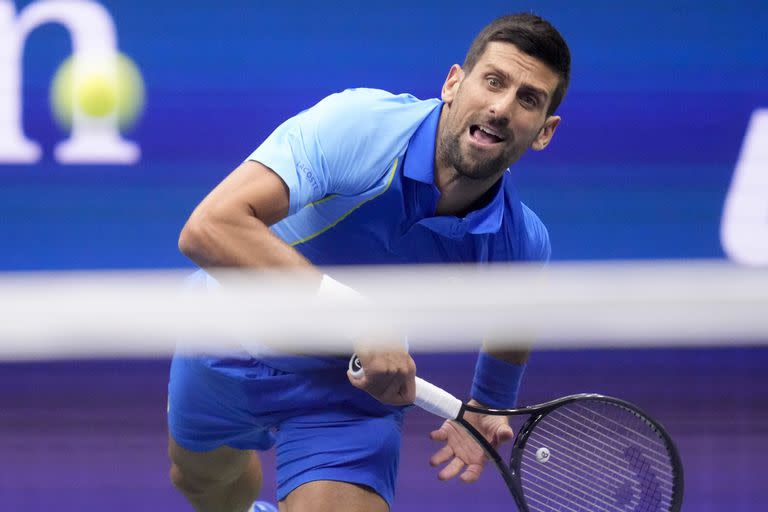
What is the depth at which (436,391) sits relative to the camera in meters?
2.35

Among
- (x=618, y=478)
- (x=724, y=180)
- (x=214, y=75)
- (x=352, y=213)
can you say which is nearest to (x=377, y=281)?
(x=352, y=213)

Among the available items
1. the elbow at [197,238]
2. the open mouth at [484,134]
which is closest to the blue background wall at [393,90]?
the open mouth at [484,134]

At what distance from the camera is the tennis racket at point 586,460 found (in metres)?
2.39

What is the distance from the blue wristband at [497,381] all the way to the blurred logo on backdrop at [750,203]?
1455 mm

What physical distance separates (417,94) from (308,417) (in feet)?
5.03

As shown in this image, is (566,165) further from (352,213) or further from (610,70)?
(352,213)

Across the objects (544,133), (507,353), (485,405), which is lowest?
(485,405)

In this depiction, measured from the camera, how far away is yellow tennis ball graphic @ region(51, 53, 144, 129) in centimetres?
382

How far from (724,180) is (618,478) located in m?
1.59

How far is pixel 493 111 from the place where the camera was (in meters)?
2.35

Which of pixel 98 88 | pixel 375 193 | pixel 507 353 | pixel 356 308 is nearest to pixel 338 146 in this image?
pixel 375 193

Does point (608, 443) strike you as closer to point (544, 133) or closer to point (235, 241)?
point (544, 133)

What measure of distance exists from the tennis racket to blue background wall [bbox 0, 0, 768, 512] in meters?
0.95

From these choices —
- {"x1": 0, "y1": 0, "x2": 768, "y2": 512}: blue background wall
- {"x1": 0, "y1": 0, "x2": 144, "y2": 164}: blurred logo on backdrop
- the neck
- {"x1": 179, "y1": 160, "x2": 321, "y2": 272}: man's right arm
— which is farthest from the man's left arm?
{"x1": 0, "y1": 0, "x2": 144, "y2": 164}: blurred logo on backdrop
